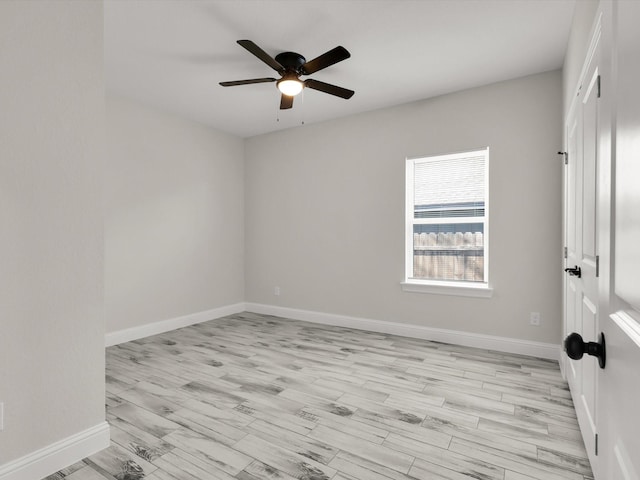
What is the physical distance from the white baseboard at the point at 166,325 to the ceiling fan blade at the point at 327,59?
3.35m

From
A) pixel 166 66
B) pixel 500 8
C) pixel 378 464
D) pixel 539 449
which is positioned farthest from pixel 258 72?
pixel 539 449

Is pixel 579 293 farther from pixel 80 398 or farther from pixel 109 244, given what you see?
pixel 109 244

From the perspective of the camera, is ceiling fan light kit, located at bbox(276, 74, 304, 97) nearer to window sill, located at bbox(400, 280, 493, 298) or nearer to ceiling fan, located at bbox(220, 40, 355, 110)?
ceiling fan, located at bbox(220, 40, 355, 110)

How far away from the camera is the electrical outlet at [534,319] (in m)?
3.49

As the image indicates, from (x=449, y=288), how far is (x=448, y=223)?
736 millimetres

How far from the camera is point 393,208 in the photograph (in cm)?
431

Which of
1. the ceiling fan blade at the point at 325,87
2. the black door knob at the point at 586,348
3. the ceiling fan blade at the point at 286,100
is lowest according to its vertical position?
the black door knob at the point at 586,348

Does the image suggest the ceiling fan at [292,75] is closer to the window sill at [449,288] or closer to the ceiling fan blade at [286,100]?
the ceiling fan blade at [286,100]

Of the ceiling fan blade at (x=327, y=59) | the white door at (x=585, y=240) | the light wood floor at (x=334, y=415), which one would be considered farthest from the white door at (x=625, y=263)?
the ceiling fan blade at (x=327, y=59)

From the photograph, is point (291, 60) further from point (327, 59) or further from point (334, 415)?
point (334, 415)

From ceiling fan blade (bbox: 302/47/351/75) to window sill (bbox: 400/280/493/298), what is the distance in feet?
8.34

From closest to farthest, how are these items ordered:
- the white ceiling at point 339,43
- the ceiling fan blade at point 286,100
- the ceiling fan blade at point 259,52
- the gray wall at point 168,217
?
the ceiling fan blade at point 259,52, the white ceiling at point 339,43, the ceiling fan blade at point 286,100, the gray wall at point 168,217

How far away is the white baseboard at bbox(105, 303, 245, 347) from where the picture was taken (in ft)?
13.0

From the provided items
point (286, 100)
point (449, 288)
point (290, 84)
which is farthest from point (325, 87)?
point (449, 288)
